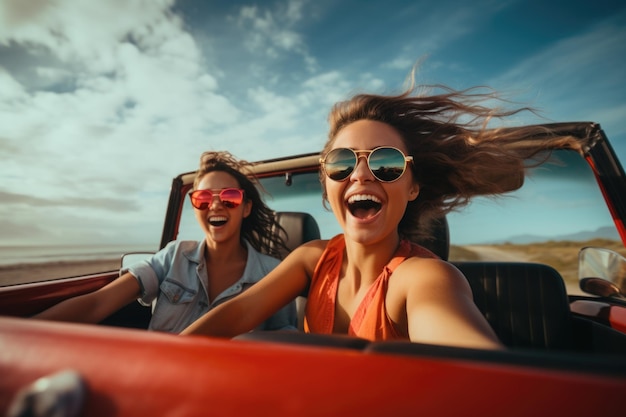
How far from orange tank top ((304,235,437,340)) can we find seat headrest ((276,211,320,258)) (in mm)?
793

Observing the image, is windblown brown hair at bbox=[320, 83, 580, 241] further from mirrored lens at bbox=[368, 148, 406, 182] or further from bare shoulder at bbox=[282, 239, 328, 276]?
bare shoulder at bbox=[282, 239, 328, 276]

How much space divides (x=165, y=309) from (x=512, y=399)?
2.17m

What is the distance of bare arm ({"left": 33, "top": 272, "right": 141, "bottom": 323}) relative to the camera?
1.80 metres

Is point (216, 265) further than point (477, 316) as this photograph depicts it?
Yes

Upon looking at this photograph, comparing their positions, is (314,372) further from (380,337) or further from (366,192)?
(366,192)

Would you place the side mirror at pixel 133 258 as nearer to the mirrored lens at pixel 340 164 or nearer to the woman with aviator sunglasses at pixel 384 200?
the woman with aviator sunglasses at pixel 384 200

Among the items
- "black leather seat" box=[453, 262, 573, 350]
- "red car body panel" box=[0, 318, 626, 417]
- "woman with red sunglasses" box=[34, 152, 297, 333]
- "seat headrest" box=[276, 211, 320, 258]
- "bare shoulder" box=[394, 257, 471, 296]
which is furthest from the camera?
"seat headrest" box=[276, 211, 320, 258]

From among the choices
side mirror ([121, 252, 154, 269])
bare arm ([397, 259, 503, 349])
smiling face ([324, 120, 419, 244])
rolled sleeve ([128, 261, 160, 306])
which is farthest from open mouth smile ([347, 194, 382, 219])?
side mirror ([121, 252, 154, 269])

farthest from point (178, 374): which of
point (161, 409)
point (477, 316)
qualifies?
point (477, 316)

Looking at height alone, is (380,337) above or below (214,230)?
below

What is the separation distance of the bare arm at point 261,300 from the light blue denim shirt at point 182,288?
0.49m

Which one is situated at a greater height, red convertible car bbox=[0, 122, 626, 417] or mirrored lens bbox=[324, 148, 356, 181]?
mirrored lens bbox=[324, 148, 356, 181]

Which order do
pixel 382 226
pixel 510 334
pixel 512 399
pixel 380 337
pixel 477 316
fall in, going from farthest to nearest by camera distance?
pixel 510 334, pixel 382 226, pixel 380 337, pixel 477 316, pixel 512 399

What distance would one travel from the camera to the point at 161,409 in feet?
1.55
